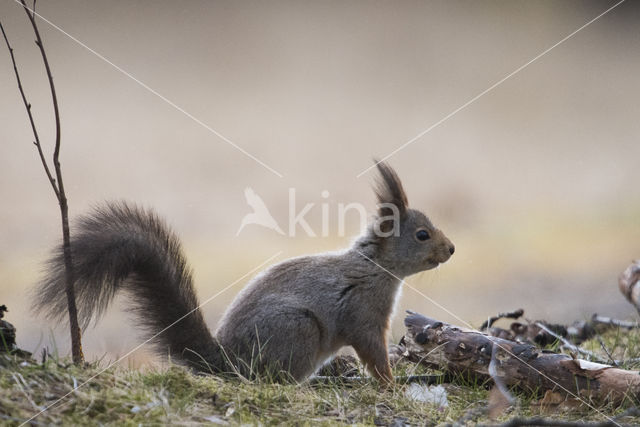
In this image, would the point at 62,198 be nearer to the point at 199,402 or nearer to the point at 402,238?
the point at 199,402

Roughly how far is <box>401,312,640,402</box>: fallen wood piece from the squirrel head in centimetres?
50

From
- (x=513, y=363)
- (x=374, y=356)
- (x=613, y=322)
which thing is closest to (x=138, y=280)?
(x=374, y=356)

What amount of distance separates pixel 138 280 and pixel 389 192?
5.78 feet

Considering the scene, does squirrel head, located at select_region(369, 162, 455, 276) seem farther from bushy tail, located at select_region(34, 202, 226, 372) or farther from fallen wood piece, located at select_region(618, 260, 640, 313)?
fallen wood piece, located at select_region(618, 260, 640, 313)

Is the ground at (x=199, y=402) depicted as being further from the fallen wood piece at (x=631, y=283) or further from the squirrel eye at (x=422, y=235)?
the fallen wood piece at (x=631, y=283)

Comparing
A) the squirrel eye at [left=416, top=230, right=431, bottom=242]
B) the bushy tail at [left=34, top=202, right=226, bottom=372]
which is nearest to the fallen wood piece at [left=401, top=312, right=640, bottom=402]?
the squirrel eye at [left=416, top=230, right=431, bottom=242]

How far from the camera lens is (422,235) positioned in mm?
4477

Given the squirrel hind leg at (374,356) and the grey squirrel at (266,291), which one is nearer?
the grey squirrel at (266,291)

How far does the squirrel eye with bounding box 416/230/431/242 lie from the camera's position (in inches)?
176

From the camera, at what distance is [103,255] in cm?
316

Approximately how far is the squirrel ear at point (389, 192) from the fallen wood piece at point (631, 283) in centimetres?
214

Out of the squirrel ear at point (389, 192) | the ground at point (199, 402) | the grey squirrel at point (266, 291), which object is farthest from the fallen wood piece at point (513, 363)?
the squirrel ear at point (389, 192)

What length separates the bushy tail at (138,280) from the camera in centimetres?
309

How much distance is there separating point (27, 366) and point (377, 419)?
151 cm
